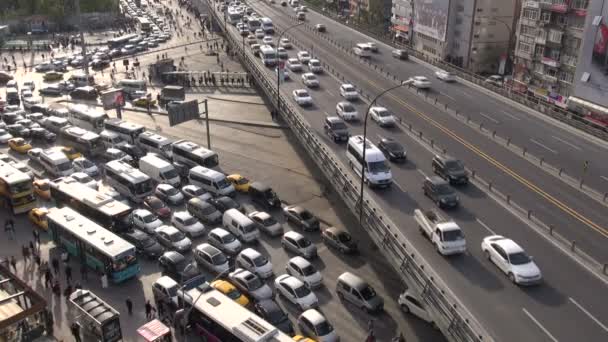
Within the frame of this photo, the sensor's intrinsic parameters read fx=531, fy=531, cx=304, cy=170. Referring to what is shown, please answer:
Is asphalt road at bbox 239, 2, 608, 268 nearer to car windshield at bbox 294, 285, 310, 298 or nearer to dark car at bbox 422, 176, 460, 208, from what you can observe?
dark car at bbox 422, 176, 460, 208

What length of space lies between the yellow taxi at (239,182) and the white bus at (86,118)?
22.6m

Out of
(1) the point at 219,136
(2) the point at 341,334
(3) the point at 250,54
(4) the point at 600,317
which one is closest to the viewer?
(4) the point at 600,317

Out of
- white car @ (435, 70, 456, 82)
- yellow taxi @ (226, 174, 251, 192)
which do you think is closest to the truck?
yellow taxi @ (226, 174, 251, 192)

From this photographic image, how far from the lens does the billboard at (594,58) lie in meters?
64.4

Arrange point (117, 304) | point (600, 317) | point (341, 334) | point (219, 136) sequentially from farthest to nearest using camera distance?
point (219, 136) < point (117, 304) < point (341, 334) < point (600, 317)

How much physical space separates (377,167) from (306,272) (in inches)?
379

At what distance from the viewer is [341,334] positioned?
31281 mm

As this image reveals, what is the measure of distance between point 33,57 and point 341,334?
114 meters

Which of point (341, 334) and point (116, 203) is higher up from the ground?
point (116, 203)

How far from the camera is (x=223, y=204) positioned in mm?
45750

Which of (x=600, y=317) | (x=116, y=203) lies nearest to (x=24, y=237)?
(x=116, y=203)

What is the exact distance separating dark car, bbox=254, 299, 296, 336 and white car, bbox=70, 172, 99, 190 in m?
24.3

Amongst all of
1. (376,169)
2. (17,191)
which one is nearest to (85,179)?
(17,191)

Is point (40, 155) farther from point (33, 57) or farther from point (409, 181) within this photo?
point (33, 57)
